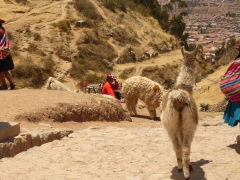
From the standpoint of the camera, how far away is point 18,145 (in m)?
6.36

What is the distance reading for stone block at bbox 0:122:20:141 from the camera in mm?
6090

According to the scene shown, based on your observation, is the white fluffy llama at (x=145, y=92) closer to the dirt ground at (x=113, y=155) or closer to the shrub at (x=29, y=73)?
the dirt ground at (x=113, y=155)

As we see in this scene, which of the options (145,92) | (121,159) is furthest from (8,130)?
(145,92)

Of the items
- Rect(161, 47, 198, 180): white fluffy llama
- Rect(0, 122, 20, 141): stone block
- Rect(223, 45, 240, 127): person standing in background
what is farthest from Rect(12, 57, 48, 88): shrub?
Rect(161, 47, 198, 180): white fluffy llama

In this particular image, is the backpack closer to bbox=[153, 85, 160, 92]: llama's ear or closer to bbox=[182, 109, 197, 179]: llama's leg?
bbox=[182, 109, 197, 179]: llama's leg

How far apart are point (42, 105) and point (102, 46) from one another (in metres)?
22.2

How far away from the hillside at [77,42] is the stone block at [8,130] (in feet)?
49.4

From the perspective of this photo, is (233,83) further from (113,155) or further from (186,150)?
(113,155)

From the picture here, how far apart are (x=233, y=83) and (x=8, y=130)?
3.66 metres

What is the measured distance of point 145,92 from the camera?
11789 millimetres

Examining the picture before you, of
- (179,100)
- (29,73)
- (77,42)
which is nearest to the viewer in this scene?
(179,100)

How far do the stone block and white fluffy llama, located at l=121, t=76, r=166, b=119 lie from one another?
5.85 metres

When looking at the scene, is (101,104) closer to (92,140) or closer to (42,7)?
(92,140)

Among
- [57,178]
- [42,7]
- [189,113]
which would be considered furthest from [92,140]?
[42,7]
